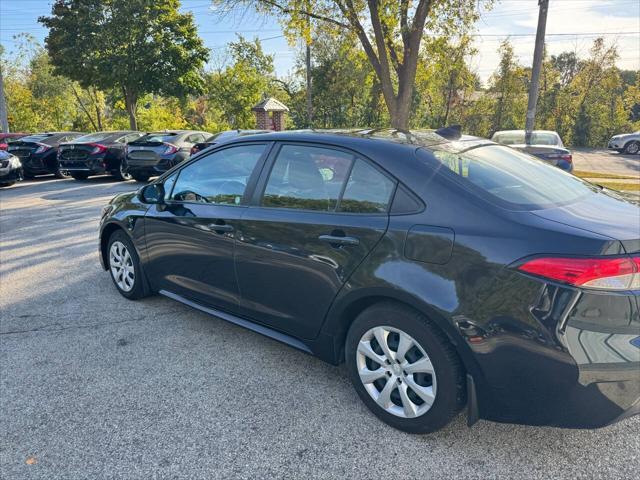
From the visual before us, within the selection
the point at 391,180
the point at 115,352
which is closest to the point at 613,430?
the point at 391,180

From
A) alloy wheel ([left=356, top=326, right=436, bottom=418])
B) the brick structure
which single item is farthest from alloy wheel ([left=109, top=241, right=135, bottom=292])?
the brick structure

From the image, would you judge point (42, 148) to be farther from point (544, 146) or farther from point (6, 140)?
point (544, 146)

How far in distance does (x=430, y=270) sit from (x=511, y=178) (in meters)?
0.82

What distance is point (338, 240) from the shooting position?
255 centimetres

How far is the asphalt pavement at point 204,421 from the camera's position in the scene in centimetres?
225

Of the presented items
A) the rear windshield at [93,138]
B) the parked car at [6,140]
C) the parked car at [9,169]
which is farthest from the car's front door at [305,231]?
the parked car at [6,140]

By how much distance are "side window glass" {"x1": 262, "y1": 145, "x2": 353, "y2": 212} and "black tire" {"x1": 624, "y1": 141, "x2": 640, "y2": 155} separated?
2652 cm

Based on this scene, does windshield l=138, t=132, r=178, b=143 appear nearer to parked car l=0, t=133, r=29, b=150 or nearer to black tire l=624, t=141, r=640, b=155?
parked car l=0, t=133, r=29, b=150

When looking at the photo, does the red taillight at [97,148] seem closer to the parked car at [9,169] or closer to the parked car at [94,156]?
the parked car at [94,156]

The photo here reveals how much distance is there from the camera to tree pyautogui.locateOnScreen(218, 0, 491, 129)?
11.7 m

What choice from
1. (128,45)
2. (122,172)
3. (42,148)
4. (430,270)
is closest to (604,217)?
(430,270)

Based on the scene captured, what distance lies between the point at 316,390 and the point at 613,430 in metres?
1.66

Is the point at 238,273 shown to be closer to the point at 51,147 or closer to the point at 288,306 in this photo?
the point at 288,306

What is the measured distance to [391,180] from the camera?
8.08 feet
